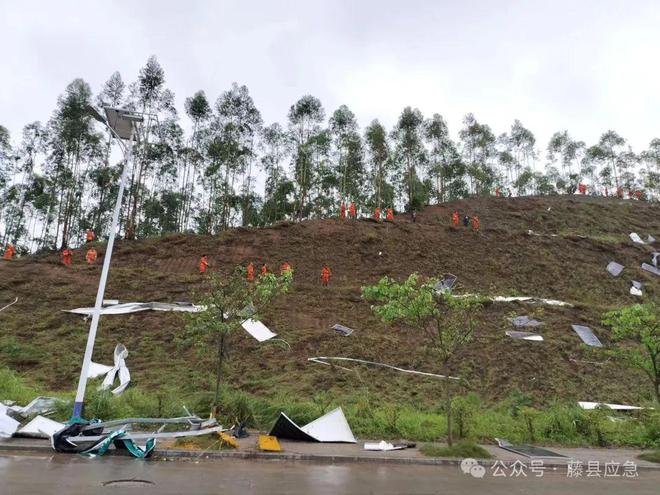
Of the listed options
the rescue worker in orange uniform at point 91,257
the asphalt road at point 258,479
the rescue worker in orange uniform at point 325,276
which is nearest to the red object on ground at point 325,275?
the rescue worker in orange uniform at point 325,276

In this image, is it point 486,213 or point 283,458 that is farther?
point 486,213

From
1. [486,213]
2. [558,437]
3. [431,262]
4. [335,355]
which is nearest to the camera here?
[558,437]

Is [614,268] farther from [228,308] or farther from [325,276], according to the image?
[228,308]

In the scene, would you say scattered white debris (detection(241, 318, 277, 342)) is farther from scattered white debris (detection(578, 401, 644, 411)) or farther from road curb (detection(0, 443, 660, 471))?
scattered white debris (detection(578, 401, 644, 411))

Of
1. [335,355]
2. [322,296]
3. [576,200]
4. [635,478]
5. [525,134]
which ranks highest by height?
[525,134]

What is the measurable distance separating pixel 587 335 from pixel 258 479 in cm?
1615

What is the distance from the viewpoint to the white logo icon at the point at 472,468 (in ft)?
24.9

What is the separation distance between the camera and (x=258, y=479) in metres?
6.45

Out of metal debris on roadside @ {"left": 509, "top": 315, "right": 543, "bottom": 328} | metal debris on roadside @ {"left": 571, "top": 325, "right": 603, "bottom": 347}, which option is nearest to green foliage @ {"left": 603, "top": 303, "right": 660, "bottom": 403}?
metal debris on roadside @ {"left": 571, "top": 325, "right": 603, "bottom": 347}

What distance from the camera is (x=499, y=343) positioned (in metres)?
16.7

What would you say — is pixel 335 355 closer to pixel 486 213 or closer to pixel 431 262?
pixel 431 262

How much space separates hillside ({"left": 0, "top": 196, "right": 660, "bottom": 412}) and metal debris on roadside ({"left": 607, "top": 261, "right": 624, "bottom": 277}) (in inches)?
17.0

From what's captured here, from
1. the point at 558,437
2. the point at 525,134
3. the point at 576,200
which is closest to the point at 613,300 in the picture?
the point at 558,437

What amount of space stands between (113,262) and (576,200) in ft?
142
